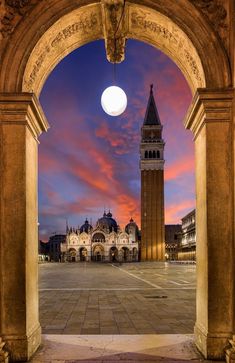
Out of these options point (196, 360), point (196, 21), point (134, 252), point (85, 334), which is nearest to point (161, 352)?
point (196, 360)

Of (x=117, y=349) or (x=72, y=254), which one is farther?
(x=72, y=254)

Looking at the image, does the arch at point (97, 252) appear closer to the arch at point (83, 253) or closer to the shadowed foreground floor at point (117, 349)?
the arch at point (83, 253)

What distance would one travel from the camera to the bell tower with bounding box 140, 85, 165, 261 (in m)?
92.1

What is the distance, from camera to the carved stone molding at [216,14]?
728cm

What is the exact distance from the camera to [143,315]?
11.9m

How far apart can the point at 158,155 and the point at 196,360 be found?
93.5 meters

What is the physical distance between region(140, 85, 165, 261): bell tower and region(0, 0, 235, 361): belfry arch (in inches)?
3340

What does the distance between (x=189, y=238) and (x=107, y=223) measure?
117ft

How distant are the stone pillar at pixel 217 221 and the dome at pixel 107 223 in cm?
12871

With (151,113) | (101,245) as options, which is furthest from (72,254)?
(151,113)

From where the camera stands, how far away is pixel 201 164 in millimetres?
7750

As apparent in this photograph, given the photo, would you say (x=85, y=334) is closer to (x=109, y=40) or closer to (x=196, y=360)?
(x=196, y=360)

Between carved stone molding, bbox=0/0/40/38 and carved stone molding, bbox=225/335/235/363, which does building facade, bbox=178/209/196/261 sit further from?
carved stone molding, bbox=0/0/40/38

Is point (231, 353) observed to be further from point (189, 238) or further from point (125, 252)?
point (125, 252)
